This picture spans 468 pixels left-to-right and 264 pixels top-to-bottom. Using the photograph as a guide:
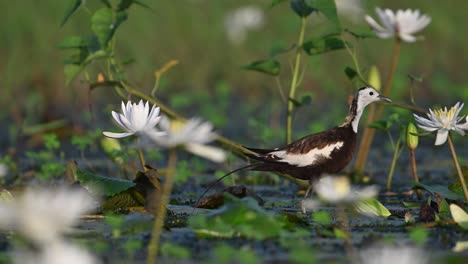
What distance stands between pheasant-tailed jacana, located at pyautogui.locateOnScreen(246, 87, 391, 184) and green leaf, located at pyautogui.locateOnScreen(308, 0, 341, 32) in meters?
0.54

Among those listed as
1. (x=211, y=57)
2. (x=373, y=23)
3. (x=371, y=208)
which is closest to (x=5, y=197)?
(x=371, y=208)

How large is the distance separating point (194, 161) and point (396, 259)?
4.72 meters

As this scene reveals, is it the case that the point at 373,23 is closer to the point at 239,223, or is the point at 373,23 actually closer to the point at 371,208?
the point at 371,208

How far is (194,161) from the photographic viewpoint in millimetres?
7758

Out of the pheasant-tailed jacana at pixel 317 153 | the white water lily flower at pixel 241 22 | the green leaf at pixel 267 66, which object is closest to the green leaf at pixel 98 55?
the green leaf at pixel 267 66

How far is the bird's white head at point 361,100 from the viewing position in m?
6.12

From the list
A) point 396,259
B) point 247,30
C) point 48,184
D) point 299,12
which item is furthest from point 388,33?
point 247,30

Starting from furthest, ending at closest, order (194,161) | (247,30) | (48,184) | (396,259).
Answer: (247,30)
(194,161)
(48,184)
(396,259)

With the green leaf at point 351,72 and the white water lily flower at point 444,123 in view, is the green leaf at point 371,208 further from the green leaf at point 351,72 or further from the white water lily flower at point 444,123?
the green leaf at point 351,72

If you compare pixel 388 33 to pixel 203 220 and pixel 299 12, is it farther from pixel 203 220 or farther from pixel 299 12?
pixel 203 220

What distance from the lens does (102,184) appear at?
5340mm

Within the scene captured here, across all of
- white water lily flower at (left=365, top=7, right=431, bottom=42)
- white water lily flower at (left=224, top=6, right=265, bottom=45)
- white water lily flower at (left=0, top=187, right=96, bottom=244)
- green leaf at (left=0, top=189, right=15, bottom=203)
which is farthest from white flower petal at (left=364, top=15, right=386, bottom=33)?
white water lily flower at (left=224, top=6, right=265, bottom=45)

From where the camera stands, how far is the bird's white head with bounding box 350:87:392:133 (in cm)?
612

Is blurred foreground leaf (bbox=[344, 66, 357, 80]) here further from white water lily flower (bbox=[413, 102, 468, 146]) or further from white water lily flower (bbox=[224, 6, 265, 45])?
white water lily flower (bbox=[224, 6, 265, 45])
